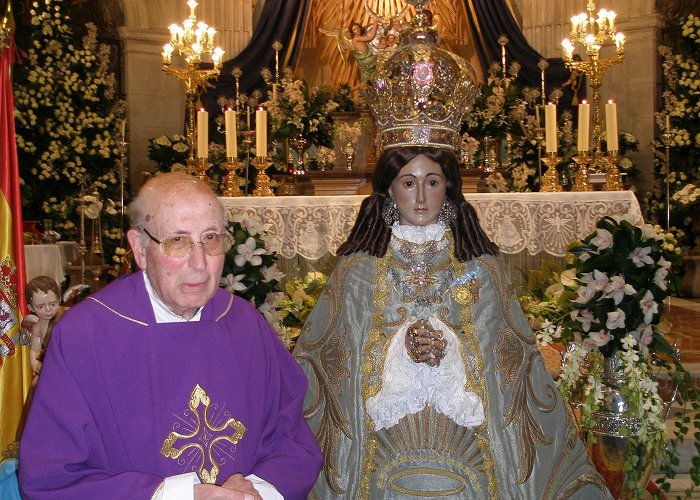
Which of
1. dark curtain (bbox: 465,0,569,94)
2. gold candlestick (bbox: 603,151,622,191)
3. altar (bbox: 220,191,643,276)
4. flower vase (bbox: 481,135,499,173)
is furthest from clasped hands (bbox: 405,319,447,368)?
dark curtain (bbox: 465,0,569,94)

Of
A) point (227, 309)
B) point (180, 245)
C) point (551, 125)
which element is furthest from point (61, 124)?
point (180, 245)

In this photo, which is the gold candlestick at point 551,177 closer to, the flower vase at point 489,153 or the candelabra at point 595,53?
the candelabra at point 595,53

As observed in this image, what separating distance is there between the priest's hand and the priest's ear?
2.16 feet

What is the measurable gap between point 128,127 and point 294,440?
10.3 meters

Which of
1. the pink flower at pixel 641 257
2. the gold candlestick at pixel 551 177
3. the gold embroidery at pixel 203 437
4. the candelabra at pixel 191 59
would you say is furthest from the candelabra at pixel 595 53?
the gold embroidery at pixel 203 437

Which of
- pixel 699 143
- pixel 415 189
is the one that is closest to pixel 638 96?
pixel 699 143

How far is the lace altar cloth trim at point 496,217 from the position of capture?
7.31m

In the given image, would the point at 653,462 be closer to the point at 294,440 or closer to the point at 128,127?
the point at 294,440

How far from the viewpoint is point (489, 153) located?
8812mm

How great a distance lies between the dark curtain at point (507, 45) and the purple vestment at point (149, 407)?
9.87 meters

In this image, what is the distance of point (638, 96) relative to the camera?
41.2 ft

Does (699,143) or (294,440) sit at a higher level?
(699,143)

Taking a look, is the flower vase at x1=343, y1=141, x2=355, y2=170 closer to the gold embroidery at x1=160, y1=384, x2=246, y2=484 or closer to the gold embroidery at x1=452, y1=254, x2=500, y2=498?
the gold embroidery at x1=452, y1=254, x2=500, y2=498

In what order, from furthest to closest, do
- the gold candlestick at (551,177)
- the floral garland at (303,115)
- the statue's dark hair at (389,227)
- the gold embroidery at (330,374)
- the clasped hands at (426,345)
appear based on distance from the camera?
the floral garland at (303,115) < the gold candlestick at (551,177) < the statue's dark hair at (389,227) < the gold embroidery at (330,374) < the clasped hands at (426,345)
